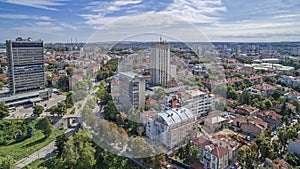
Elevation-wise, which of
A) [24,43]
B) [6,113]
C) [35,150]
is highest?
[24,43]

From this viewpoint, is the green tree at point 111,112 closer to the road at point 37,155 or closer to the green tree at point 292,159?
the road at point 37,155

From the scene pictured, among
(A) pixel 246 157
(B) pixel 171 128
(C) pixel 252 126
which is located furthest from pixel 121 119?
(C) pixel 252 126

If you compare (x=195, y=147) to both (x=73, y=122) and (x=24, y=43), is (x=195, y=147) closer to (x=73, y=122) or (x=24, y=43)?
(x=73, y=122)

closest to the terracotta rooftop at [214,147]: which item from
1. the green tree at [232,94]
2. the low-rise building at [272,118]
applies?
the low-rise building at [272,118]

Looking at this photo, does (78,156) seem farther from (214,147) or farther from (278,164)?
(278,164)

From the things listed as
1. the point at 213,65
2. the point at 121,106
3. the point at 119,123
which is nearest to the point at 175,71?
the point at 213,65

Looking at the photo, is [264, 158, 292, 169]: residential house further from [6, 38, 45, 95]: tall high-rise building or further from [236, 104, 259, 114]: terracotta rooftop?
[6, 38, 45, 95]: tall high-rise building

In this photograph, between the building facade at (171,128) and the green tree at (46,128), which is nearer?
the building facade at (171,128)
